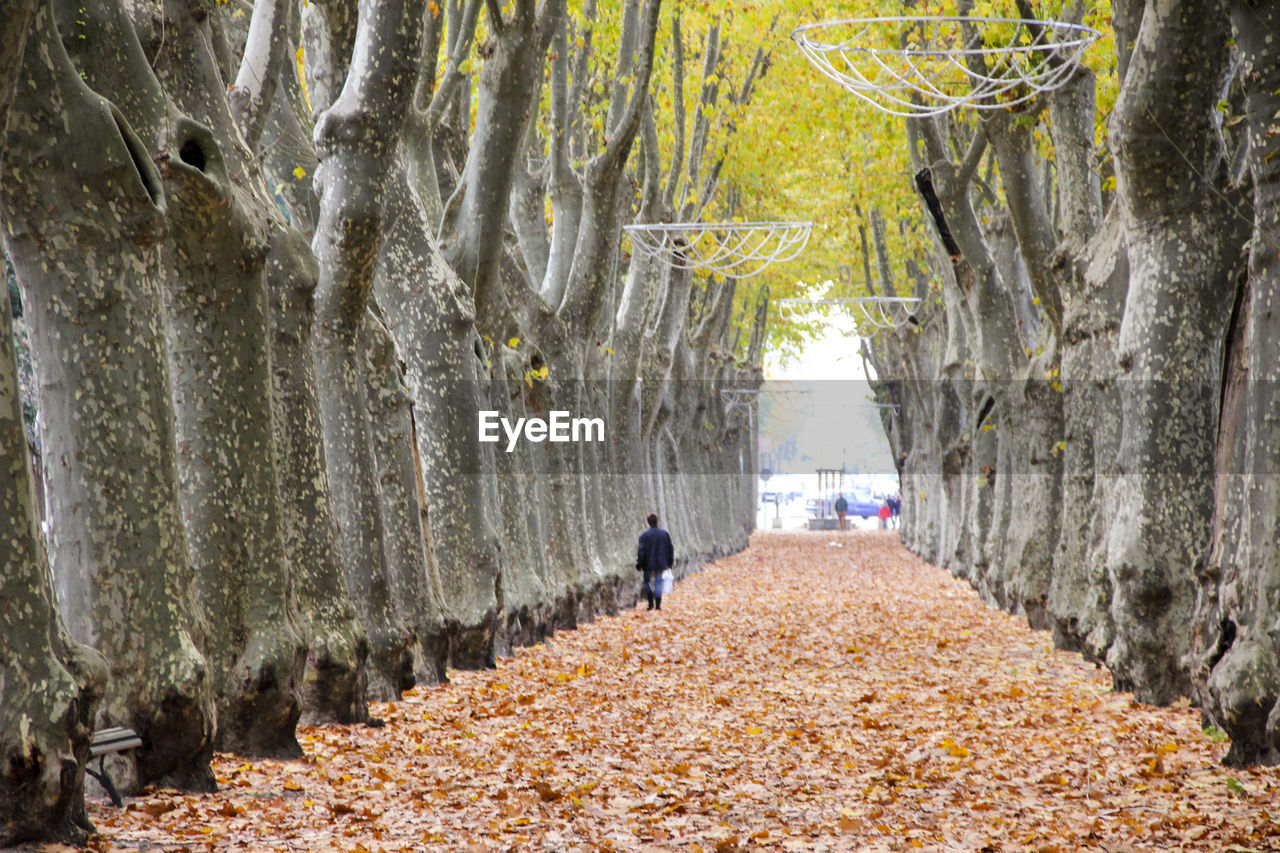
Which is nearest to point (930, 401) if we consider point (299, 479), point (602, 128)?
point (602, 128)

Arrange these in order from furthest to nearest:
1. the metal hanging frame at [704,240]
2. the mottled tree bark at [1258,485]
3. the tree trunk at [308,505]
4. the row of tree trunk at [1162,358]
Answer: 1. the metal hanging frame at [704,240]
2. the tree trunk at [308,505]
3. the row of tree trunk at [1162,358]
4. the mottled tree bark at [1258,485]

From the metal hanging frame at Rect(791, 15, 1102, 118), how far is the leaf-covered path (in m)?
4.65

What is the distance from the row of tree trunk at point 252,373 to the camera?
5.88m

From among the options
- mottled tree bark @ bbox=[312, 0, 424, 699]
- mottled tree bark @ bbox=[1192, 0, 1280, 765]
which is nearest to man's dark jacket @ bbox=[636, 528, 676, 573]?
mottled tree bark @ bbox=[312, 0, 424, 699]

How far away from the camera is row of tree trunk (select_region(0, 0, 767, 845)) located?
5875mm

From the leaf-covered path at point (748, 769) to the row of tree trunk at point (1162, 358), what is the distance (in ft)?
2.16

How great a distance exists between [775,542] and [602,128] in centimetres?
3212

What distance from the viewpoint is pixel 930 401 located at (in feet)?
116

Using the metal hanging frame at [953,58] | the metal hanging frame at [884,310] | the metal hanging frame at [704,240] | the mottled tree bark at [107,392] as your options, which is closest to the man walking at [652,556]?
the metal hanging frame at [704,240]

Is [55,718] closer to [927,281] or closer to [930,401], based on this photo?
[927,281]

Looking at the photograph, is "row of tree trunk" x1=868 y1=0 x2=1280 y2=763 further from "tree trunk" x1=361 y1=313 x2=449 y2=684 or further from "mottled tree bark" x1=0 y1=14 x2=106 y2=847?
"mottled tree bark" x1=0 y1=14 x2=106 y2=847

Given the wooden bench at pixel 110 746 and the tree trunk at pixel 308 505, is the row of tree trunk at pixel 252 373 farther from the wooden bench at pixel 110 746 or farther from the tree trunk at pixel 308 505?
the wooden bench at pixel 110 746

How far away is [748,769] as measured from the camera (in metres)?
7.93

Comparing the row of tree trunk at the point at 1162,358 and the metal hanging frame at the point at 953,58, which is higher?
the metal hanging frame at the point at 953,58
